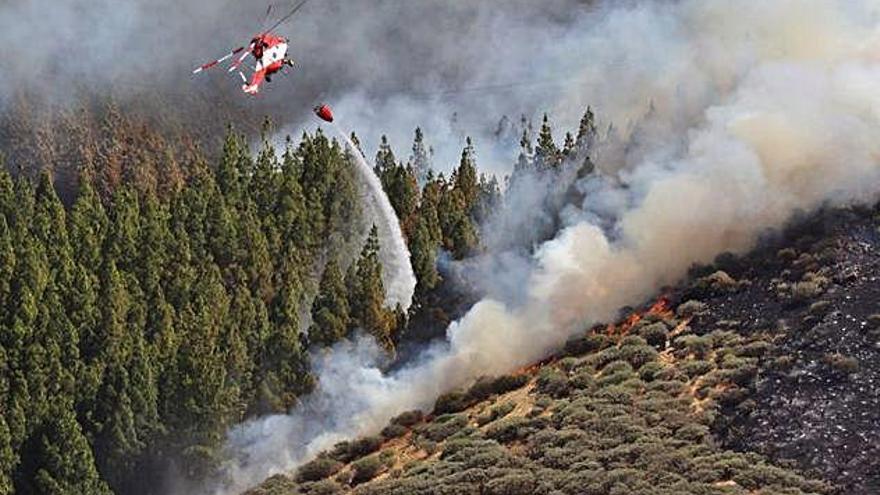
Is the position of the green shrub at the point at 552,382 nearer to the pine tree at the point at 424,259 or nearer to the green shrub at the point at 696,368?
the green shrub at the point at 696,368

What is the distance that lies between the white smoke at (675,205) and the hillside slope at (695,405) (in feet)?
6.44

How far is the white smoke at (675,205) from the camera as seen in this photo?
75.1 metres

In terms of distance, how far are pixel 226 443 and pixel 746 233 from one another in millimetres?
28372

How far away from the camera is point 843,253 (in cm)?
7362

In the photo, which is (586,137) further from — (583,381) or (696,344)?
(583,381)

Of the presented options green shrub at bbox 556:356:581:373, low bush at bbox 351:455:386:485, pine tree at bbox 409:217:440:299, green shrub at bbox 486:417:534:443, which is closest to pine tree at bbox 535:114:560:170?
pine tree at bbox 409:217:440:299

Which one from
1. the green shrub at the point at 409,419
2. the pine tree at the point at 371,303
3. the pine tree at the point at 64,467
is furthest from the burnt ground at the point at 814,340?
the pine tree at the point at 64,467

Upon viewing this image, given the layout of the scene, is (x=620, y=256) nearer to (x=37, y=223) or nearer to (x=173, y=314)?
(x=173, y=314)

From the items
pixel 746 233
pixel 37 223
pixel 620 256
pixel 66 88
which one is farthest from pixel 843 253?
pixel 66 88

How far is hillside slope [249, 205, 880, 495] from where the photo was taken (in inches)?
Answer: 2224

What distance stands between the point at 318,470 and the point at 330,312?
15134 millimetres

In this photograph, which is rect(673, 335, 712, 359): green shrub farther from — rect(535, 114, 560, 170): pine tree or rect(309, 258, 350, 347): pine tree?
rect(535, 114, 560, 170): pine tree

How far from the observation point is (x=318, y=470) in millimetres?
67625

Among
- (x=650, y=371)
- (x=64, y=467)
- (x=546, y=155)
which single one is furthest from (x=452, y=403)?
(x=546, y=155)
